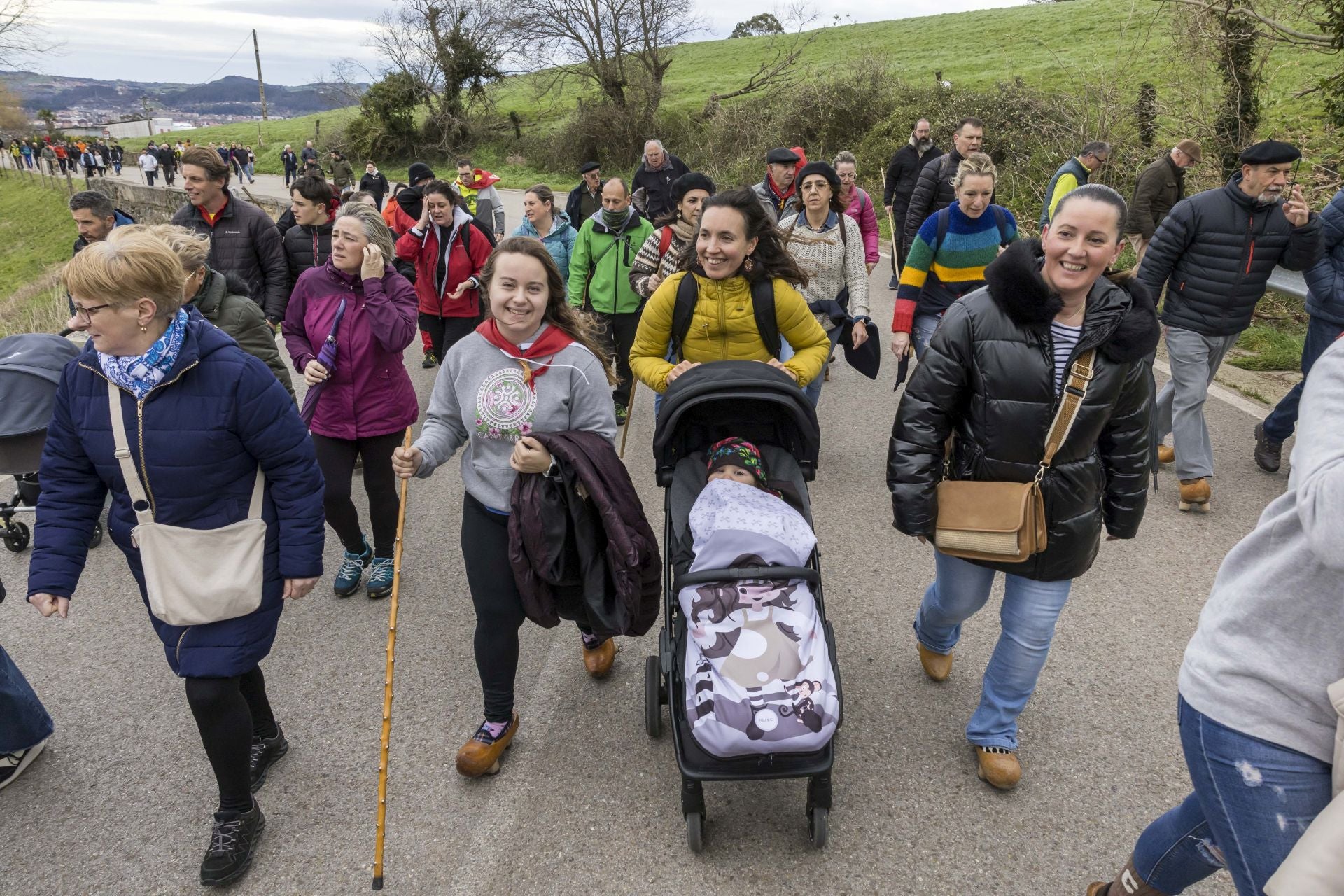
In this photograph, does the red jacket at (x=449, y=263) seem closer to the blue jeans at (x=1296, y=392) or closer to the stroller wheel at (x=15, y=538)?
the stroller wheel at (x=15, y=538)

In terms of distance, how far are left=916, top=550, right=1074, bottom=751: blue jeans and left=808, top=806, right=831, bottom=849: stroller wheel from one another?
0.77m

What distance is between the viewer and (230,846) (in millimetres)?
2797

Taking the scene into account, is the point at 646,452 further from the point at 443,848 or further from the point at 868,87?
the point at 868,87

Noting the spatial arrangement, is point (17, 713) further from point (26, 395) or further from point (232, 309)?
point (232, 309)

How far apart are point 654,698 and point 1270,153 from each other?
15.5 ft

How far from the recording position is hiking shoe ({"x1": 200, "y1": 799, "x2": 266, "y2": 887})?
2746mm

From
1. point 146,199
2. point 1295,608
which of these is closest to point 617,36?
point 146,199

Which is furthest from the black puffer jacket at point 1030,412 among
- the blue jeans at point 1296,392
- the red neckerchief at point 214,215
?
the red neckerchief at point 214,215

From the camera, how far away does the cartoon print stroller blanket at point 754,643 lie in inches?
101

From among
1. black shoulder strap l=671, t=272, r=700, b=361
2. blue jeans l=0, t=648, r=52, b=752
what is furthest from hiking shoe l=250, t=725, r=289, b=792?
black shoulder strap l=671, t=272, r=700, b=361

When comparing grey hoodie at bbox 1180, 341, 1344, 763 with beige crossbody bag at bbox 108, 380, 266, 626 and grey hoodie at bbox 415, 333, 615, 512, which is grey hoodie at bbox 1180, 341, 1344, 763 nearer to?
grey hoodie at bbox 415, 333, 615, 512

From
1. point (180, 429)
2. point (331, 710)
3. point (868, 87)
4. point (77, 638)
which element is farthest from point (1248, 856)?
point (868, 87)

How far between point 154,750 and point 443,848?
1464 millimetres

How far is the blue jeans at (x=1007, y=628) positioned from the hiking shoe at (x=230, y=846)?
266cm
